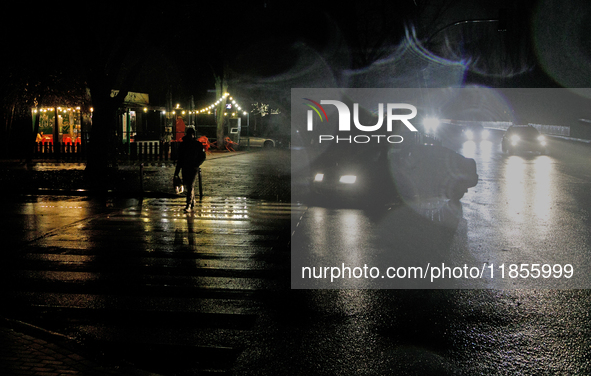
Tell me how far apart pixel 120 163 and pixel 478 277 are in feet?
72.2

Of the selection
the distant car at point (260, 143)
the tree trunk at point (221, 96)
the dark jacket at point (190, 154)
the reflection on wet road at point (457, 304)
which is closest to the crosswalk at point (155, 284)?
the reflection on wet road at point (457, 304)

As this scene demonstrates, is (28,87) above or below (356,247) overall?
above

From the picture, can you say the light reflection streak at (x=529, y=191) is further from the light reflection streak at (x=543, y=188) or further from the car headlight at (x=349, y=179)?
the car headlight at (x=349, y=179)

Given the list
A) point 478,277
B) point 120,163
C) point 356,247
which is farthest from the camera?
point 120,163

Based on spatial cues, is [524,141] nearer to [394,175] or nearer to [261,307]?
[394,175]

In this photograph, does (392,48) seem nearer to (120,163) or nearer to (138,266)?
(120,163)

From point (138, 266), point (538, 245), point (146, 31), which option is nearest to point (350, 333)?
point (138, 266)

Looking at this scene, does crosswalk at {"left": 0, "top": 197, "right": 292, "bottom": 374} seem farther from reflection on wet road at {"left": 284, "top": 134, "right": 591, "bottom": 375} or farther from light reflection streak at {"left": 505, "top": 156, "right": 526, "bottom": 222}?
light reflection streak at {"left": 505, "top": 156, "right": 526, "bottom": 222}

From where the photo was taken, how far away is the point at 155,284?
7.00 metres

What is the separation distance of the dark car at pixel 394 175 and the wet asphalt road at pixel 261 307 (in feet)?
8.10

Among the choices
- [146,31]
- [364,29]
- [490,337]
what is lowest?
[490,337]

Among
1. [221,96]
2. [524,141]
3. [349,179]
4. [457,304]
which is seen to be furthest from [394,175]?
[221,96]

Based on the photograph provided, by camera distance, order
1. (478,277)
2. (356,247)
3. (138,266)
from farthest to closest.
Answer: (356,247), (138,266), (478,277)

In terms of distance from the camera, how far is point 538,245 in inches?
370
